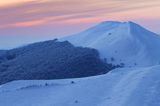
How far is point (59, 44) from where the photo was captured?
2581 centimetres

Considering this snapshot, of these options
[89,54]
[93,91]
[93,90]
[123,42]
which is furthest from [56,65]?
[93,91]

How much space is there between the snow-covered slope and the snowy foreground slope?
23.9 feet

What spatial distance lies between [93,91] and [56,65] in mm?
7598

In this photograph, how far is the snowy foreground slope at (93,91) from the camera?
11.4 metres

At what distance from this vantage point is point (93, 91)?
12836mm

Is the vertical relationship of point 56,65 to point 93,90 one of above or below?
below

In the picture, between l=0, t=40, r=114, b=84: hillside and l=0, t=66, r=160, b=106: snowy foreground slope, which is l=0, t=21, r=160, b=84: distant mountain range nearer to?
l=0, t=40, r=114, b=84: hillside

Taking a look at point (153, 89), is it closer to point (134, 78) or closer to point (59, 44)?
point (134, 78)

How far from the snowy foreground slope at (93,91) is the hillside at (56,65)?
4804 mm

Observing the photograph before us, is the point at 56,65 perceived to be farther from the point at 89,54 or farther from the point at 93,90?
the point at 93,90

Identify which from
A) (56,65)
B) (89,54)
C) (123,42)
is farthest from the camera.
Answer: (123,42)

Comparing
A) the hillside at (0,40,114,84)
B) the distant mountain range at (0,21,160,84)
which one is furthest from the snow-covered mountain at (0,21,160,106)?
the distant mountain range at (0,21,160,84)

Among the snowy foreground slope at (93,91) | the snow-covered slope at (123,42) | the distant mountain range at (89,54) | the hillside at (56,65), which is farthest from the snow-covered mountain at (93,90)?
the snow-covered slope at (123,42)

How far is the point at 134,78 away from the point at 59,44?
1263 centimetres
